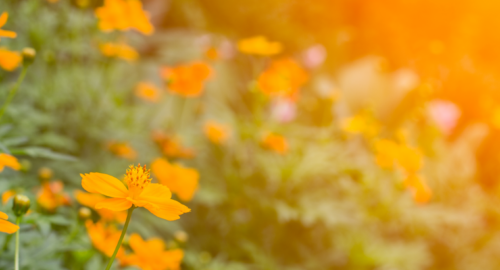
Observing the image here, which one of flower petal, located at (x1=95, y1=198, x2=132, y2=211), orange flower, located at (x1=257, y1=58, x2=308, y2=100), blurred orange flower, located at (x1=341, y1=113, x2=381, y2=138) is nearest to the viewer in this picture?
flower petal, located at (x1=95, y1=198, x2=132, y2=211)

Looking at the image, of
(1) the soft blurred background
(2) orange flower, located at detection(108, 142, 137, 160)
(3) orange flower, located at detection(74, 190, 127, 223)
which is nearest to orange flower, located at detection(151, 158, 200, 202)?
(1) the soft blurred background

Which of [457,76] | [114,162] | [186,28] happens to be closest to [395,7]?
[457,76]

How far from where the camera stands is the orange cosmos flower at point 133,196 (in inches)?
15.8

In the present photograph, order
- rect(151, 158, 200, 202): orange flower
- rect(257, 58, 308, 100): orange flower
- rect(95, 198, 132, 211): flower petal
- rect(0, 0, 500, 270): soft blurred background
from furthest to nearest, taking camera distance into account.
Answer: rect(257, 58, 308, 100): orange flower < rect(0, 0, 500, 270): soft blurred background < rect(151, 158, 200, 202): orange flower < rect(95, 198, 132, 211): flower petal

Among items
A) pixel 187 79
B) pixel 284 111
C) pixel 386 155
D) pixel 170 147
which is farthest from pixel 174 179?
pixel 284 111

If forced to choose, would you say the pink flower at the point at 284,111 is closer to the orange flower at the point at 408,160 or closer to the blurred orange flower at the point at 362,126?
the blurred orange flower at the point at 362,126

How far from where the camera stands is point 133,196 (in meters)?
0.44

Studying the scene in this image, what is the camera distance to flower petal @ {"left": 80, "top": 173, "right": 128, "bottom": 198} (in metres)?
0.40

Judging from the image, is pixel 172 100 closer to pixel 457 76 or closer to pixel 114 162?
pixel 114 162

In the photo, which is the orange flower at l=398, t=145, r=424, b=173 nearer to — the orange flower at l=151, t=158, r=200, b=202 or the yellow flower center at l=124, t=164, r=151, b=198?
the orange flower at l=151, t=158, r=200, b=202

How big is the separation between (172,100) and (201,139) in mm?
787

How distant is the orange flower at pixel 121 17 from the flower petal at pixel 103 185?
1.95ft

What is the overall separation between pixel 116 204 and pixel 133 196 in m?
0.03

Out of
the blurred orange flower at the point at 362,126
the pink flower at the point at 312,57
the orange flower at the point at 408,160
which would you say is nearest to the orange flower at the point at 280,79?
the blurred orange flower at the point at 362,126
